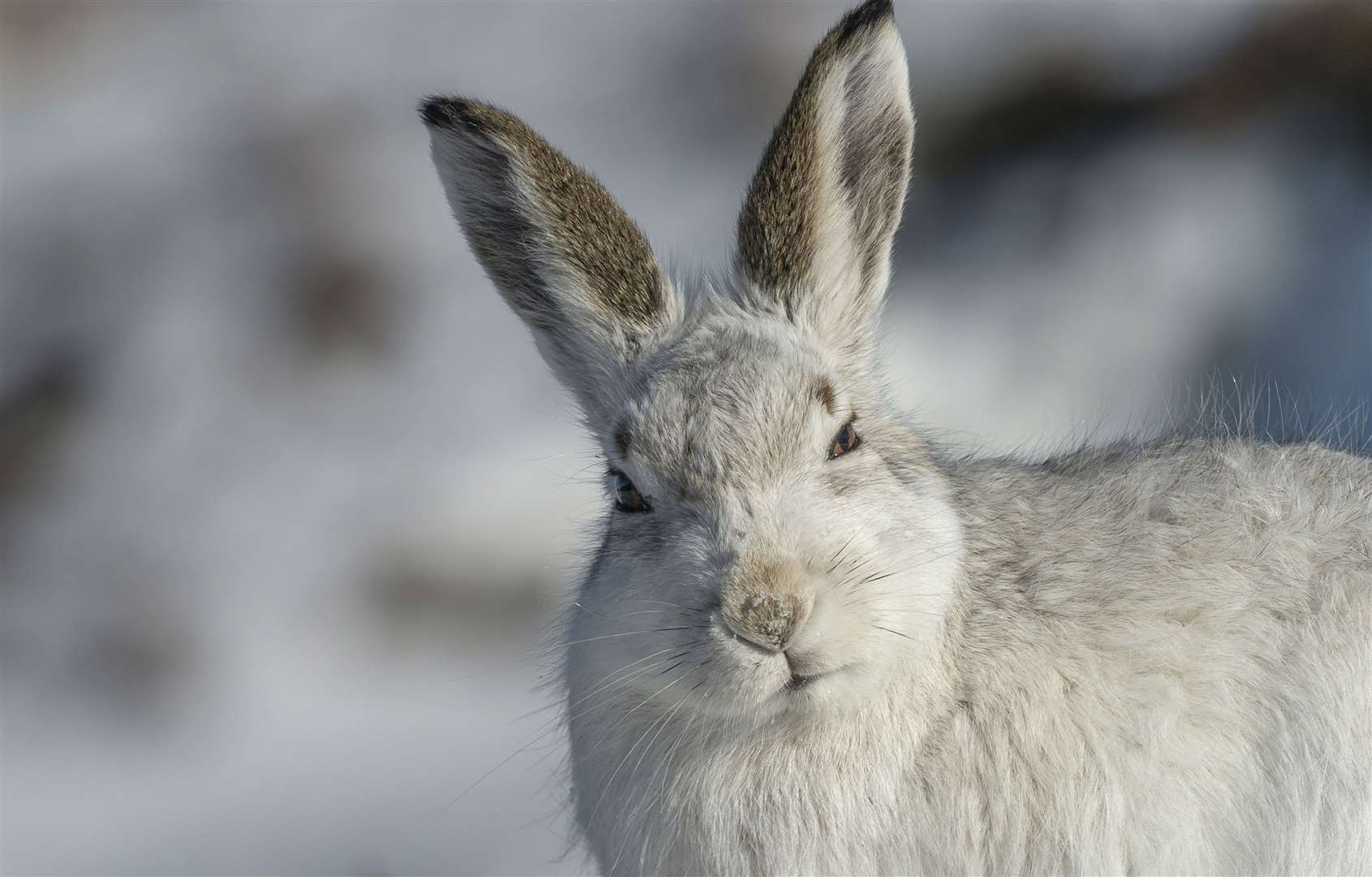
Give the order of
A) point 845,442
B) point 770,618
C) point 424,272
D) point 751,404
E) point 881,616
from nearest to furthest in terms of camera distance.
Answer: point 770,618, point 881,616, point 751,404, point 845,442, point 424,272

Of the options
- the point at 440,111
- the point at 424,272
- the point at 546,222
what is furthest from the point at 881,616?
the point at 424,272

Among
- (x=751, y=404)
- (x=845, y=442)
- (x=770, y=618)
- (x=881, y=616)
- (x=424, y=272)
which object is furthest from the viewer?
(x=424, y=272)

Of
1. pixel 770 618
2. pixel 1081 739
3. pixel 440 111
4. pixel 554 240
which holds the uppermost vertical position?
pixel 440 111

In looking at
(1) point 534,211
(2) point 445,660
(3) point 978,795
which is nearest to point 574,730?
(3) point 978,795

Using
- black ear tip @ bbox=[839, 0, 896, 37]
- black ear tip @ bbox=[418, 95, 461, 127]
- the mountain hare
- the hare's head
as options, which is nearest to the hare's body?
the mountain hare

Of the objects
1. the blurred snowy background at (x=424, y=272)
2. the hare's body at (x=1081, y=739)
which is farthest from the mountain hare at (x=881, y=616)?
the blurred snowy background at (x=424, y=272)

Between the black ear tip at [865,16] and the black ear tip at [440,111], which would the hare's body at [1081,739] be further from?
the black ear tip at [440,111]

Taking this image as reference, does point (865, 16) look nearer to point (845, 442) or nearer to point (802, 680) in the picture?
point (845, 442)
